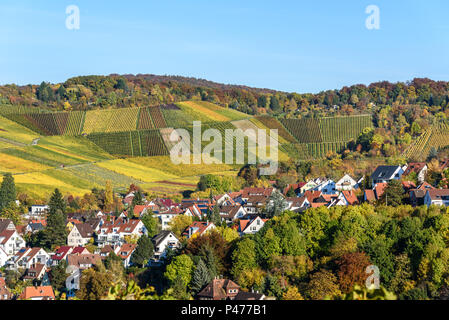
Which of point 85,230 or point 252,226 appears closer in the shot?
point 252,226

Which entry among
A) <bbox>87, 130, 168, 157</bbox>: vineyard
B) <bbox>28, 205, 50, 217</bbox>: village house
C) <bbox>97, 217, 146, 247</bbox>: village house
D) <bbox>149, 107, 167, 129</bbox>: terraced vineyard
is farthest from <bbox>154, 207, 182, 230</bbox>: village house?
<bbox>149, 107, 167, 129</bbox>: terraced vineyard

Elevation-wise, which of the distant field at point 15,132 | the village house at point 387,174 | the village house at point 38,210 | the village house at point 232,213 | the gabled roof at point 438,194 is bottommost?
the village house at point 38,210

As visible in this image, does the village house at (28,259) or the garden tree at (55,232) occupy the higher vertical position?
the garden tree at (55,232)

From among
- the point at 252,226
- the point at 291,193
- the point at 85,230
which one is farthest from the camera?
the point at 291,193

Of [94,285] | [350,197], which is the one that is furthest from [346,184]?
[94,285]

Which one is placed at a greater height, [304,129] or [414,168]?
[304,129]

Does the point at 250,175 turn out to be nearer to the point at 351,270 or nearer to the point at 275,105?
the point at 351,270

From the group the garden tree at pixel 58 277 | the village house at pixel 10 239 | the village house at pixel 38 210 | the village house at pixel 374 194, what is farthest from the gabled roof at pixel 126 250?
the village house at pixel 374 194

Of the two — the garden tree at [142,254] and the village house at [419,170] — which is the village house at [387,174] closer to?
the village house at [419,170]
